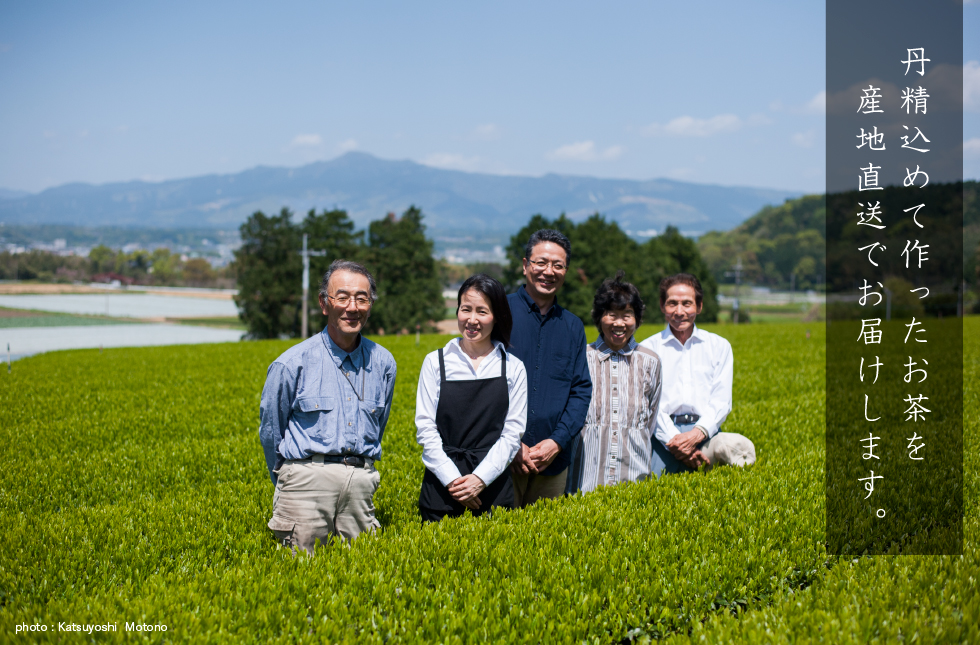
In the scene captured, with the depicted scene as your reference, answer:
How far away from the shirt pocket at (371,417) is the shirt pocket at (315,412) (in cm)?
19

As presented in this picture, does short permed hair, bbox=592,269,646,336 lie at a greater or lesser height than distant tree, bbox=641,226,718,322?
lesser

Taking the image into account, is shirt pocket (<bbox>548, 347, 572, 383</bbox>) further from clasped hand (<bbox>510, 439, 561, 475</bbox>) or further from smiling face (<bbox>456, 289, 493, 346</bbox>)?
smiling face (<bbox>456, 289, 493, 346</bbox>)

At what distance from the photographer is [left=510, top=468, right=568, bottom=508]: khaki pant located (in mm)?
5375

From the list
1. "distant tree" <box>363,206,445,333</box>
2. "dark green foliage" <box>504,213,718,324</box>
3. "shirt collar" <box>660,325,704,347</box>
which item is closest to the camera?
"shirt collar" <box>660,325,704,347</box>

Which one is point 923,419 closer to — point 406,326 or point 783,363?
point 783,363

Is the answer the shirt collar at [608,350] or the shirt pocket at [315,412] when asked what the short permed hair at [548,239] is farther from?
the shirt pocket at [315,412]

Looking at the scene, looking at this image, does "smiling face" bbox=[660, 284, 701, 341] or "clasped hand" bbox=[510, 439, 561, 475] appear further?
"smiling face" bbox=[660, 284, 701, 341]

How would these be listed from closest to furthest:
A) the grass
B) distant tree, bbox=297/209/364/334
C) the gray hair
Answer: the gray hair < the grass < distant tree, bbox=297/209/364/334

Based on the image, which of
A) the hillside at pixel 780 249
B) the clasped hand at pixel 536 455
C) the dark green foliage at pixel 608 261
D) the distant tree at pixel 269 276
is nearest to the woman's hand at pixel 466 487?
the clasped hand at pixel 536 455

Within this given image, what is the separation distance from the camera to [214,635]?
11.5ft

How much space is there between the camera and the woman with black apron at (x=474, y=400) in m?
4.50

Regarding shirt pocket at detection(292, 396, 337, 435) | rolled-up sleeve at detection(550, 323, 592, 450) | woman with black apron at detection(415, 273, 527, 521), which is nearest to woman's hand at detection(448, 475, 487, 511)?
woman with black apron at detection(415, 273, 527, 521)

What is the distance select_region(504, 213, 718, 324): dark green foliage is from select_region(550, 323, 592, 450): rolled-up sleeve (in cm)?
5093

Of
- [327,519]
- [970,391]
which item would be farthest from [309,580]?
[970,391]
